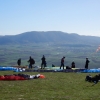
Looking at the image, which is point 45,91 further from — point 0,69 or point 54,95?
point 0,69

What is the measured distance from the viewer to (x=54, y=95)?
2395cm

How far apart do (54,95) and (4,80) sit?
13.4 m

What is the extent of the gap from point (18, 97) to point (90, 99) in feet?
20.8

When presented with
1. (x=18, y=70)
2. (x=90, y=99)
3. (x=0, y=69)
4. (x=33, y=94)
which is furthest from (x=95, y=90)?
(x=0, y=69)

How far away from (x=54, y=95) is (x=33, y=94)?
6.81 feet

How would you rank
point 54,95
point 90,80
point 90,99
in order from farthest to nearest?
point 90,80 < point 54,95 < point 90,99

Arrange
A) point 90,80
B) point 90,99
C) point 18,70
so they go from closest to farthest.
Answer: point 90,99 → point 90,80 → point 18,70

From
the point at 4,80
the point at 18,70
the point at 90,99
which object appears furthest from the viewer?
the point at 18,70

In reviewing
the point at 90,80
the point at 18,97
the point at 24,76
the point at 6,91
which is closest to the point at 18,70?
the point at 24,76

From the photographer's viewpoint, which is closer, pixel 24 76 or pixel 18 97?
pixel 18 97

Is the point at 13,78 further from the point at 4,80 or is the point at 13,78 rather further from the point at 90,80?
the point at 90,80

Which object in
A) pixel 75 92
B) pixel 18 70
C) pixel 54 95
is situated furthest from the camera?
pixel 18 70

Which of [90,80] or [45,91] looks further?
[90,80]

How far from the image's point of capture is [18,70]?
170 feet
